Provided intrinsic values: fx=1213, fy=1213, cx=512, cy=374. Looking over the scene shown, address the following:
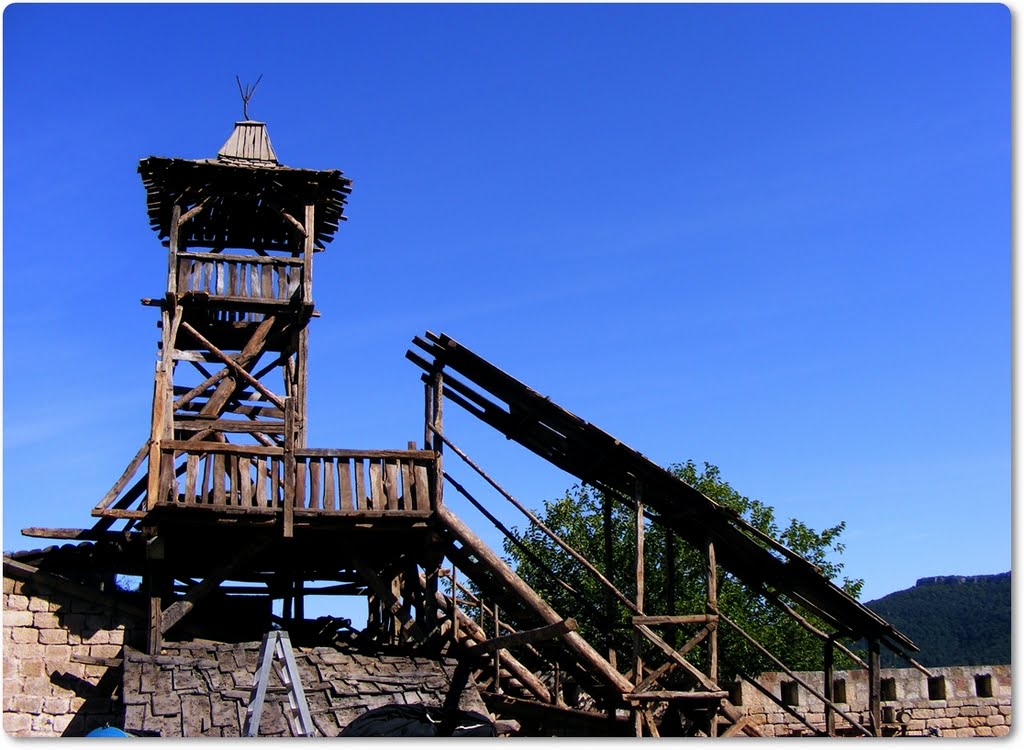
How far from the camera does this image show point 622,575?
29875 mm

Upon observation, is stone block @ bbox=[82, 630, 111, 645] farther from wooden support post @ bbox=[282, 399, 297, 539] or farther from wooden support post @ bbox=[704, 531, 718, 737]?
wooden support post @ bbox=[704, 531, 718, 737]

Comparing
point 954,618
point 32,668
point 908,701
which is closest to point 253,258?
point 32,668

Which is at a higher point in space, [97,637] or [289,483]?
[289,483]

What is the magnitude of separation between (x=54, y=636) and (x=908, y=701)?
38.3 ft

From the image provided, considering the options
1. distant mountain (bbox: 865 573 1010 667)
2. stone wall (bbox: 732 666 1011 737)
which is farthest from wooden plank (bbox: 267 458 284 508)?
distant mountain (bbox: 865 573 1010 667)

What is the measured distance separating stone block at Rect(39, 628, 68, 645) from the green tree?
13796 mm

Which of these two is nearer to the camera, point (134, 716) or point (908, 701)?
point (134, 716)

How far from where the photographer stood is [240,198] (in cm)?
1830

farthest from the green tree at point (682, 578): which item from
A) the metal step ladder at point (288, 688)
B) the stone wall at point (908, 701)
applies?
the metal step ladder at point (288, 688)

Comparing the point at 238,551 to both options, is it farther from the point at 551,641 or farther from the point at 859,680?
the point at 859,680

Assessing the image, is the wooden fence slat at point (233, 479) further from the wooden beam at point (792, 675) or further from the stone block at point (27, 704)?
the wooden beam at point (792, 675)

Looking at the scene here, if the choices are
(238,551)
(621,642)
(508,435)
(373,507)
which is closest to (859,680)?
(621,642)

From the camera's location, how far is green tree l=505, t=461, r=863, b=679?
95.3 ft

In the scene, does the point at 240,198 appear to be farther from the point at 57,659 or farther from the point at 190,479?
the point at 57,659
